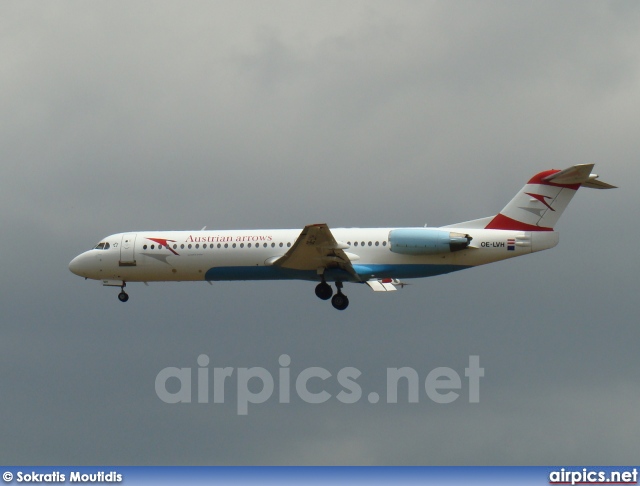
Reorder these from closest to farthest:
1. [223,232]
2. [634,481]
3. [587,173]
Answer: [634,481]
[587,173]
[223,232]

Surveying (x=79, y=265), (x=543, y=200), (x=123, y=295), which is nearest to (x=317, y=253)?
(x=543, y=200)

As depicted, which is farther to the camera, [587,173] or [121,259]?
[121,259]

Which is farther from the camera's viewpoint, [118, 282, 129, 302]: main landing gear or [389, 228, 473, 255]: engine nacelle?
[118, 282, 129, 302]: main landing gear

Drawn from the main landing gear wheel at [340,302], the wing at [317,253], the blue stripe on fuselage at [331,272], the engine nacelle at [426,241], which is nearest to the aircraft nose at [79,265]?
the blue stripe on fuselage at [331,272]

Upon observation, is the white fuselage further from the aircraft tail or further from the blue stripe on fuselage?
the aircraft tail

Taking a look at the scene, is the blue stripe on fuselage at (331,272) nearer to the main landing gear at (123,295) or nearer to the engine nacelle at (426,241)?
the engine nacelle at (426,241)

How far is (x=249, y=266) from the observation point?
2089 inches

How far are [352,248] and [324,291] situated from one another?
2.44 metres

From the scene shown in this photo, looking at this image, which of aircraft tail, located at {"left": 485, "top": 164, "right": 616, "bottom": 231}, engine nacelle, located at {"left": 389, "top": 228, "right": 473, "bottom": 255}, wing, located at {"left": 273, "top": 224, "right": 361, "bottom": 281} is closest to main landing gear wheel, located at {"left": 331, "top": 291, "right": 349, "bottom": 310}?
wing, located at {"left": 273, "top": 224, "right": 361, "bottom": 281}

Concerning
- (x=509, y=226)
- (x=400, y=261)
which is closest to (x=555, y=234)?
(x=509, y=226)

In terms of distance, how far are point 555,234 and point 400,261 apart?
628 centimetres

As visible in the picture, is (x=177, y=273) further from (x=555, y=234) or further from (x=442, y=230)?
(x=555, y=234)

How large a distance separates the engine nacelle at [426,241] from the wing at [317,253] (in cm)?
211

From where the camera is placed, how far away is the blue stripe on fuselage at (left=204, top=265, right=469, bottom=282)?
51406 mm
